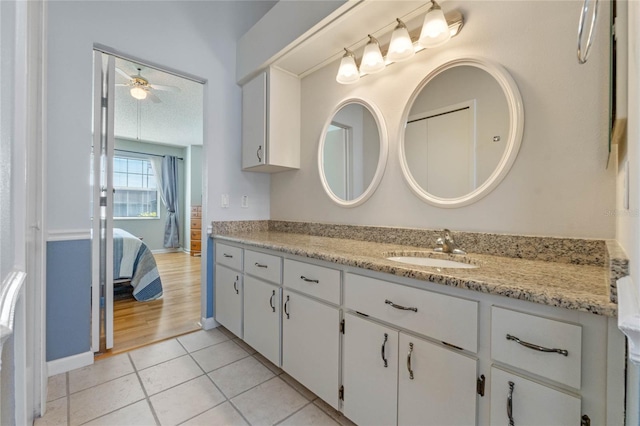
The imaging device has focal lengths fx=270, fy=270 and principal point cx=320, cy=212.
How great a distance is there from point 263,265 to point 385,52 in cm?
155

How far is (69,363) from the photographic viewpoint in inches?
68.1

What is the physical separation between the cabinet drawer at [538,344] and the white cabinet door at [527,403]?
39mm

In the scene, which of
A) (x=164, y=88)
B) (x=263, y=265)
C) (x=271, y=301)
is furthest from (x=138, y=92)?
(x=271, y=301)

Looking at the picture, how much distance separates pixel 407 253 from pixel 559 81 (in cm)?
98

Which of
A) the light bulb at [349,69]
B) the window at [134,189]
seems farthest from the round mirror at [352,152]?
the window at [134,189]

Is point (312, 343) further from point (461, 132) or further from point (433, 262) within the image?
point (461, 132)

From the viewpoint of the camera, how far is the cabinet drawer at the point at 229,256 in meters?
1.95

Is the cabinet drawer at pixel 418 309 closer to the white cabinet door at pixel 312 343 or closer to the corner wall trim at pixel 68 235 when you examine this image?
the white cabinet door at pixel 312 343

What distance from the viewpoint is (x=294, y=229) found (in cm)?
236

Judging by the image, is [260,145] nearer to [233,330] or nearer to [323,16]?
[323,16]

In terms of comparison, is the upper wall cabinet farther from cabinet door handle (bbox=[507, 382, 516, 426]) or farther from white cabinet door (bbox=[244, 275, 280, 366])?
cabinet door handle (bbox=[507, 382, 516, 426])

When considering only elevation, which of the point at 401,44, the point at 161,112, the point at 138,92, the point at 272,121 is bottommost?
the point at 272,121

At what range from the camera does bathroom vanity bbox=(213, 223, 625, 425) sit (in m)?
Result: 0.67

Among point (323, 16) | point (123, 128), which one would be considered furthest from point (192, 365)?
point (123, 128)
